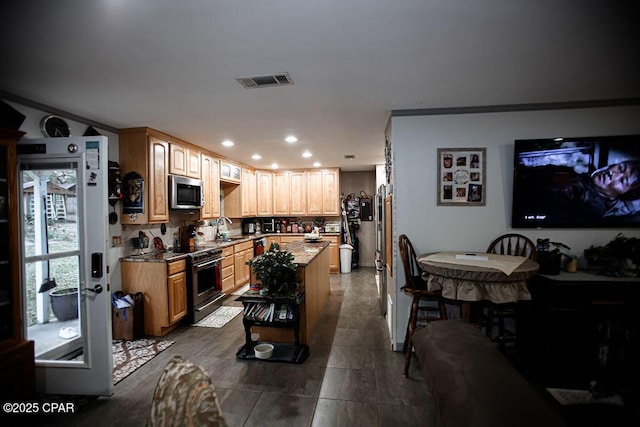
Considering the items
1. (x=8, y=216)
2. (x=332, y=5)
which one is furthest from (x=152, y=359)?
(x=332, y=5)

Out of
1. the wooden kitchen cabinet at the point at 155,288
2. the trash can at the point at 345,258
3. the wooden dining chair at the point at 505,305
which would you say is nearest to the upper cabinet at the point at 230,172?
the wooden kitchen cabinet at the point at 155,288

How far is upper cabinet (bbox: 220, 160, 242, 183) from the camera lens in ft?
17.2

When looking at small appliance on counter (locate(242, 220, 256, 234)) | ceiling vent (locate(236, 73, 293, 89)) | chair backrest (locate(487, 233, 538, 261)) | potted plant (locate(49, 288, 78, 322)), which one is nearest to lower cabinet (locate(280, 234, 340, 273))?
small appliance on counter (locate(242, 220, 256, 234))

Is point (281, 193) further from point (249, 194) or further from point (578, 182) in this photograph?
point (578, 182)

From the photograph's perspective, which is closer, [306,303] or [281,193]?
[306,303]

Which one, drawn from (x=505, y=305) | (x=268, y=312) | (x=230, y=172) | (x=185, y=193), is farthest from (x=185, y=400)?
(x=230, y=172)

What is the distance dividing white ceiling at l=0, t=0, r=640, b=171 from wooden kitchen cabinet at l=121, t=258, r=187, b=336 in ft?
5.53

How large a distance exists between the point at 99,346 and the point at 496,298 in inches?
120

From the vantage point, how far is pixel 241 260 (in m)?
5.44

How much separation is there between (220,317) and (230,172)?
267 cm

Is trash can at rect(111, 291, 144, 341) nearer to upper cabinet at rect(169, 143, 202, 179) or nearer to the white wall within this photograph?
upper cabinet at rect(169, 143, 202, 179)

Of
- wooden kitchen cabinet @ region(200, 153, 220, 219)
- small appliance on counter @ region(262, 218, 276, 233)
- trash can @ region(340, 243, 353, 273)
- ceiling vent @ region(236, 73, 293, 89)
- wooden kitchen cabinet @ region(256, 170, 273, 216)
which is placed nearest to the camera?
ceiling vent @ region(236, 73, 293, 89)

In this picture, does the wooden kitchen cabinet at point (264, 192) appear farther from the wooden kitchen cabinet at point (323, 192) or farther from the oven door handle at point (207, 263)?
the oven door handle at point (207, 263)

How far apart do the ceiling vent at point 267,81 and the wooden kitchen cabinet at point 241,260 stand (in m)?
3.42
